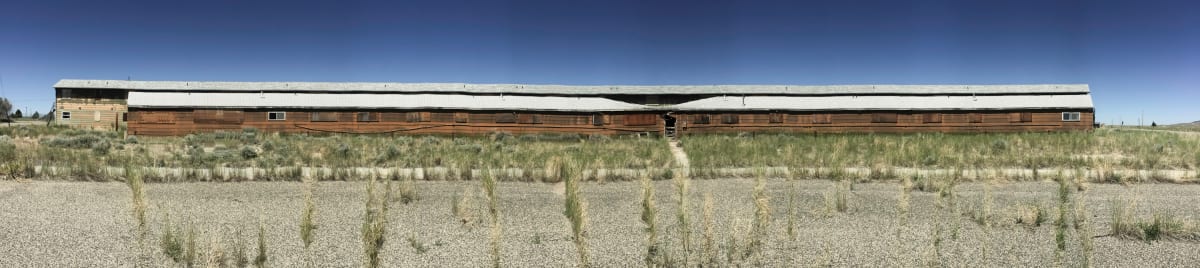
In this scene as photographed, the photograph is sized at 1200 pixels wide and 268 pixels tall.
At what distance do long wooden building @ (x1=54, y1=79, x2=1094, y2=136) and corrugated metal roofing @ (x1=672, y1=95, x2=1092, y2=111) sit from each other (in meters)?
0.06

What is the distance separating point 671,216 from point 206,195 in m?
8.32

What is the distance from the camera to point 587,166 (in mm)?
15555

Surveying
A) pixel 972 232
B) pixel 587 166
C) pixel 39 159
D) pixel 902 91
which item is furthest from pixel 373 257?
pixel 902 91

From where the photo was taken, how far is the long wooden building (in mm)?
34500

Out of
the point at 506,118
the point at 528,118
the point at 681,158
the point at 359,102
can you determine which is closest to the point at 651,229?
the point at 681,158

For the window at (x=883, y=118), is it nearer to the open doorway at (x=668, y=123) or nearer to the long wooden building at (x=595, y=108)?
the long wooden building at (x=595, y=108)

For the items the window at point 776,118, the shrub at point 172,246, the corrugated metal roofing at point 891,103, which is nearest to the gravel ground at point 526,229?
the shrub at point 172,246

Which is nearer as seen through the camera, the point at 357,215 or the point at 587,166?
the point at 357,215

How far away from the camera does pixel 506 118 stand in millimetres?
35000

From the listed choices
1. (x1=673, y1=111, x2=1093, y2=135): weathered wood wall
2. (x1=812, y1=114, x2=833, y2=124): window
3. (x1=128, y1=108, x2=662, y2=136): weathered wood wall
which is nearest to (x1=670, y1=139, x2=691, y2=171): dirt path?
(x1=128, y1=108, x2=662, y2=136): weathered wood wall

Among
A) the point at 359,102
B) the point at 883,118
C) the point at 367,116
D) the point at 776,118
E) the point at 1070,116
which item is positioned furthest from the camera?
the point at 1070,116

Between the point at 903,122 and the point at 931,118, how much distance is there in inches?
69.7

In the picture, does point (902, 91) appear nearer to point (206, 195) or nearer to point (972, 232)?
point (972, 232)

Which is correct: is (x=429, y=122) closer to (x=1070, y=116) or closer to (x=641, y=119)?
(x=641, y=119)
